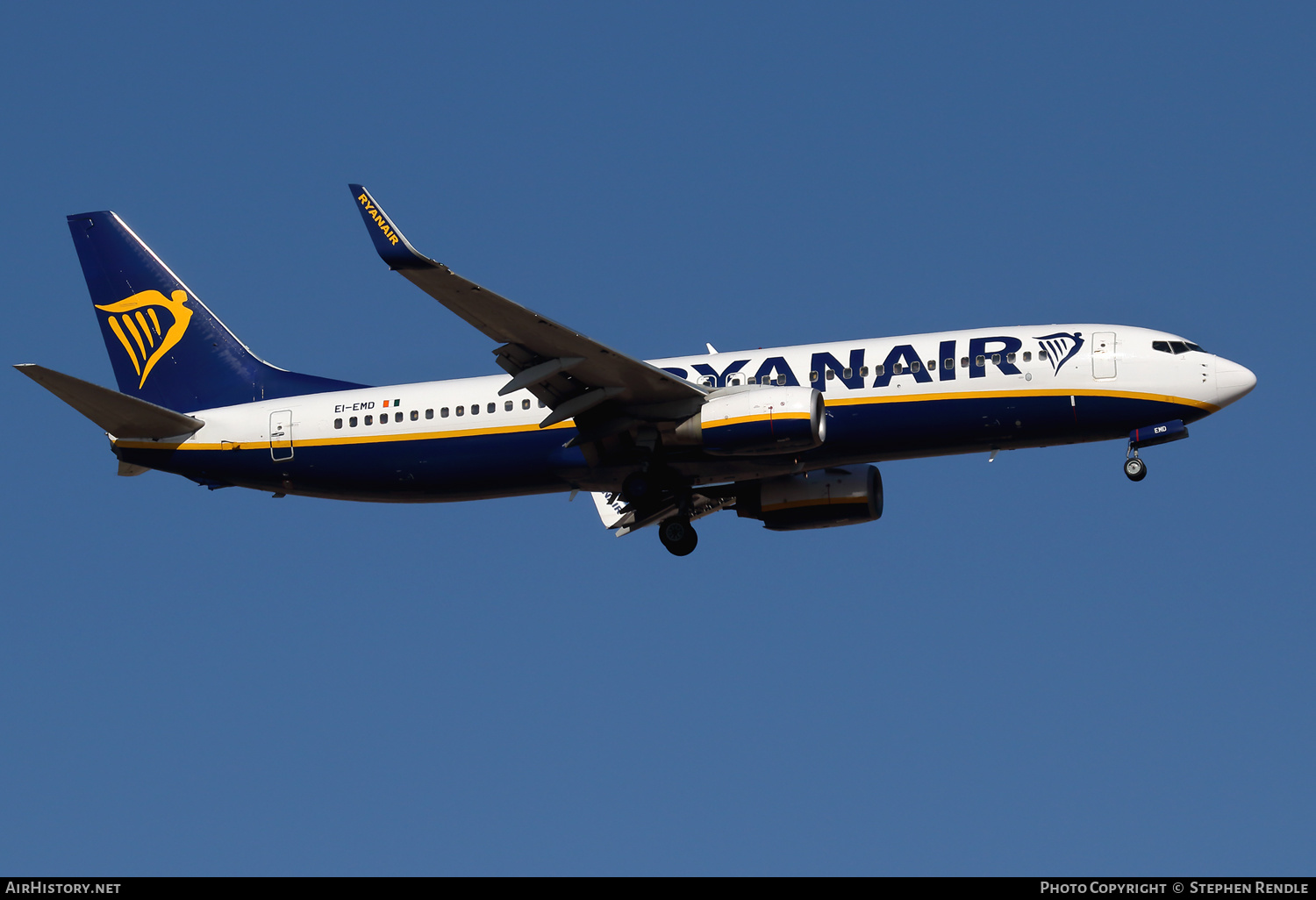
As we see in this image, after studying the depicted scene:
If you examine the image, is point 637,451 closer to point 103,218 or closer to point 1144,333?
point 1144,333

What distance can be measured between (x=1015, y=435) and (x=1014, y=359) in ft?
5.96

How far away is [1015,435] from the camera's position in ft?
123

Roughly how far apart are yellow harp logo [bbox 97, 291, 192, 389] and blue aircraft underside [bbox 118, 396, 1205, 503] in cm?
367

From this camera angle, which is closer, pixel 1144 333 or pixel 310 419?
pixel 1144 333

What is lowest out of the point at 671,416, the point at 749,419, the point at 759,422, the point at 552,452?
the point at 759,422

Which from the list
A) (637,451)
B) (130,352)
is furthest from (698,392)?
(130,352)

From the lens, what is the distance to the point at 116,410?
130 feet

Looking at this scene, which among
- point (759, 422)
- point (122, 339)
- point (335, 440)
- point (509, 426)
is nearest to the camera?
point (759, 422)

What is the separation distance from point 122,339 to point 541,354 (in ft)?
49.1

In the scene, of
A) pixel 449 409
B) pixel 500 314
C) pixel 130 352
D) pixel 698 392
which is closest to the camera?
pixel 500 314

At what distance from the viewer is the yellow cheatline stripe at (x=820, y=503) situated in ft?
135

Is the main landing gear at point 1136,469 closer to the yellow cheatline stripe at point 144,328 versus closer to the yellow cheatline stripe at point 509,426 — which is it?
the yellow cheatline stripe at point 509,426

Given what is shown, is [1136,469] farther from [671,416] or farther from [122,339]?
[122,339]

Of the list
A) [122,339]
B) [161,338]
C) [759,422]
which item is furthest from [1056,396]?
[122,339]
